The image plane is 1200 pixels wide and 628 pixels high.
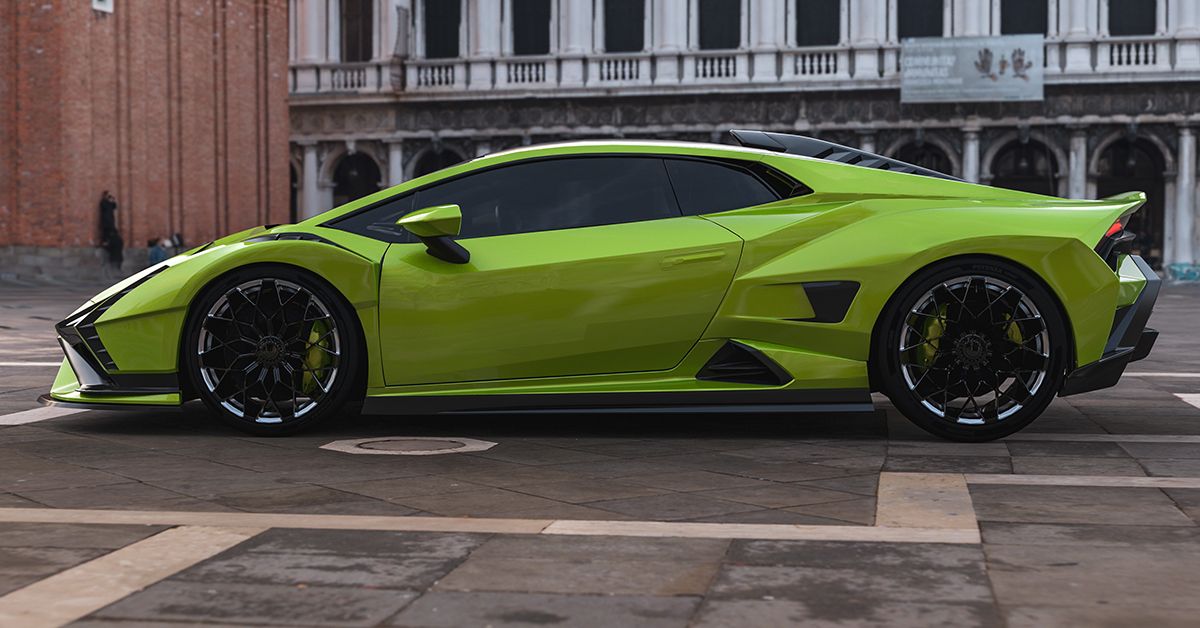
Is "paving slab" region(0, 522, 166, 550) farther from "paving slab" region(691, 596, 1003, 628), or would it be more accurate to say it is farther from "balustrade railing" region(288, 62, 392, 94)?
"balustrade railing" region(288, 62, 392, 94)

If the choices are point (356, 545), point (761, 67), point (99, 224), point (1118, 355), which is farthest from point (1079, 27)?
point (356, 545)

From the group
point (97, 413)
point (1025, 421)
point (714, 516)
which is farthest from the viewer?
point (97, 413)

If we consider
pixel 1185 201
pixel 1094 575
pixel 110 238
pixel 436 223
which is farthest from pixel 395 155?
pixel 1094 575

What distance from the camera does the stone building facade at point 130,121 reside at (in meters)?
32.0

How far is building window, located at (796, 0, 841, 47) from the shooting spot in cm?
4094

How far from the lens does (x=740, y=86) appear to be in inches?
1604

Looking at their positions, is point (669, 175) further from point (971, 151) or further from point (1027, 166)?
point (1027, 166)

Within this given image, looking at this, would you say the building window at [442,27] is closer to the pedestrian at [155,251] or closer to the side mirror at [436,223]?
the pedestrian at [155,251]

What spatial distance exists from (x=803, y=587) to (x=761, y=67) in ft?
125

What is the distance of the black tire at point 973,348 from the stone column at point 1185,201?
35.4 metres

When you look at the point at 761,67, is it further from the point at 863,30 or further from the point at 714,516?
the point at 714,516

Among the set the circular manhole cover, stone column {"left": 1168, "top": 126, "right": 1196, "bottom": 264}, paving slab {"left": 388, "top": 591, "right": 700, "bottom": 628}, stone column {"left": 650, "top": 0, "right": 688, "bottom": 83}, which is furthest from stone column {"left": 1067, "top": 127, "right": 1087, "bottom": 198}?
paving slab {"left": 388, "top": 591, "right": 700, "bottom": 628}

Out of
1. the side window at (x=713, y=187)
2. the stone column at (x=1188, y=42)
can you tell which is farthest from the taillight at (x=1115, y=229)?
the stone column at (x=1188, y=42)

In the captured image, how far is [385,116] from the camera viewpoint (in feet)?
143
